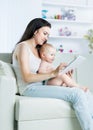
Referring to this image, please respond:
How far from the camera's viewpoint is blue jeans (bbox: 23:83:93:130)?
1.90 m

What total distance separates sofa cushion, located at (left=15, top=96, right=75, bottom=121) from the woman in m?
0.06

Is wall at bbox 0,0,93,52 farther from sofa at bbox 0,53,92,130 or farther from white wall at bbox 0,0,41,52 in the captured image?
Result: sofa at bbox 0,53,92,130

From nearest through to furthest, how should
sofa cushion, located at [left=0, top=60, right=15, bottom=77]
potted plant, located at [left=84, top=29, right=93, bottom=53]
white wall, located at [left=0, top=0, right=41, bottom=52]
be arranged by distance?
sofa cushion, located at [left=0, top=60, right=15, bottom=77]
white wall, located at [left=0, top=0, right=41, bottom=52]
potted plant, located at [left=84, top=29, right=93, bottom=53]

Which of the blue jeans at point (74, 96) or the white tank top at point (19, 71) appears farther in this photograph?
the white tank top at point (19, 71)

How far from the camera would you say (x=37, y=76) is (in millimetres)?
2111

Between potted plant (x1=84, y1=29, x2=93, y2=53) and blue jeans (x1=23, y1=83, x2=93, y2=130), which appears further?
potted plant (x1=84, y1=29, x2=93, y2=53)

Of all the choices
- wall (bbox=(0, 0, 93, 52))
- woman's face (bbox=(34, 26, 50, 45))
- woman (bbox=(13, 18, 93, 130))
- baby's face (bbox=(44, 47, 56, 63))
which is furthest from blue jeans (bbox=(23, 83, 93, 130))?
wall (bbox=(0, 0, 93, 52))

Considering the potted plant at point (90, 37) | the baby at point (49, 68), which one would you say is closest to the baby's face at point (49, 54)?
the baby at point (49, 68)

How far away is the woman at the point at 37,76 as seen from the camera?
1934 millimetres

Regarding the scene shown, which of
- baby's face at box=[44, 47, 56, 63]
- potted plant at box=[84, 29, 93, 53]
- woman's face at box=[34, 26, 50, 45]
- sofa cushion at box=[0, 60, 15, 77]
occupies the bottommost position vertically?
potted plant at box=[84, 29, 93, 53]

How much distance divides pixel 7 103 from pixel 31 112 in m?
0.16

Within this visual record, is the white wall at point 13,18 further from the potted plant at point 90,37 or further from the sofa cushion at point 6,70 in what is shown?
the sofa cushion at point 6,70

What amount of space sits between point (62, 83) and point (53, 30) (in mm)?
3607

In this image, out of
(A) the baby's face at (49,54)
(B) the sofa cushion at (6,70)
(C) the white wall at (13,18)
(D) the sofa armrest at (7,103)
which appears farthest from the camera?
(C) the white wall at (13,18)
